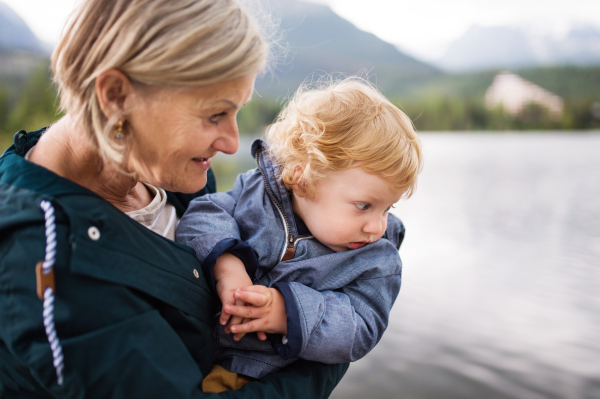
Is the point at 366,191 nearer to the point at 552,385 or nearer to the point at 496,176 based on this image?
the point at 552,385

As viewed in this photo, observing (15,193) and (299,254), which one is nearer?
(15,193)

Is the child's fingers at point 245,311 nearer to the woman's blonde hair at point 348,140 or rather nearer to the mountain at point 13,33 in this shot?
the woman's blonde hair at point 348,140

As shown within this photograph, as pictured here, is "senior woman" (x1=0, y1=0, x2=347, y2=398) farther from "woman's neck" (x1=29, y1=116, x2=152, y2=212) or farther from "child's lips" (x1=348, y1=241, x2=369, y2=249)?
"child's lips" (x1=348, y1=241, x2=369, y2=249)

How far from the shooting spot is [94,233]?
1030 millimetres

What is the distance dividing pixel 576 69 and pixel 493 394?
199 feet

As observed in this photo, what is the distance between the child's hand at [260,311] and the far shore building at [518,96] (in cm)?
4627


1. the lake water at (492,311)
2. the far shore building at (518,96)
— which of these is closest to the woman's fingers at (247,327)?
the lake water at (492,311)

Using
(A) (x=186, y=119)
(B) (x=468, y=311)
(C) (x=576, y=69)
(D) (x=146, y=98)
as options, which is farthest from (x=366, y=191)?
(C) (x=576, y=69)

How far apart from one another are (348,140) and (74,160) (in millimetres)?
919

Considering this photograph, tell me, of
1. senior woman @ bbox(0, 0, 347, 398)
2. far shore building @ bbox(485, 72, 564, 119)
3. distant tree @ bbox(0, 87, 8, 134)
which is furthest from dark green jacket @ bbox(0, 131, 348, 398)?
far shore building @ bbox(485, 72, 564, 119)

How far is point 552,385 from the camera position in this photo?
4.05m

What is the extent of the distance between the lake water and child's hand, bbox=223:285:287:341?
1.08 meters

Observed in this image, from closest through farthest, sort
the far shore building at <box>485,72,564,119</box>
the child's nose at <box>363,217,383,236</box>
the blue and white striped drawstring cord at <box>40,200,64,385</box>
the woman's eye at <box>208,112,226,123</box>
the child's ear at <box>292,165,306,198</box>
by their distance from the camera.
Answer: the blue and white striped drawstring cord at <box>40,200,64,385</box>, the woman's eye at <box>208,112,226,123</box>, the child's nose at <box>363,217,383,236</box>, the child's ear at <box>292,165,306,198</box>, the far shore building at <box>485,72,564,119</box>

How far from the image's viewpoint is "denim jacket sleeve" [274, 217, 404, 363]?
1.36 m
